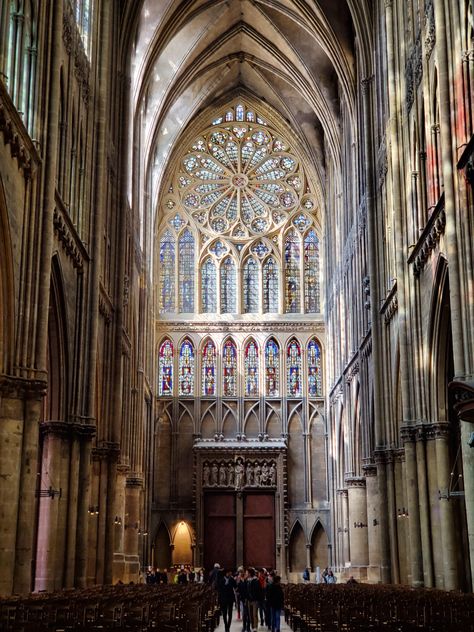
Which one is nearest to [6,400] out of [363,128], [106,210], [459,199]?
[459,199]

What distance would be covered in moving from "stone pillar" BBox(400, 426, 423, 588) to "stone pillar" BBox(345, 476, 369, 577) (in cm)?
1338

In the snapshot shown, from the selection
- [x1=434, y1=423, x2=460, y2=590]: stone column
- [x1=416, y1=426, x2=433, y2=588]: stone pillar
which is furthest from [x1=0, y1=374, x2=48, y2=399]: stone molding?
[x1=416, y1=426, x2=433, y2=588]: stone pillar

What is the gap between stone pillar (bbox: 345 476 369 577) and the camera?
43.2 metres

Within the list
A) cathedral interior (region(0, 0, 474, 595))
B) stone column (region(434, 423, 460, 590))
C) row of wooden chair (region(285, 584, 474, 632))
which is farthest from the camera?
stone column (region(434, 423, 460, 590))

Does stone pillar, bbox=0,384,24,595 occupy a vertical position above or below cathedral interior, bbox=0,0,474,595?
below

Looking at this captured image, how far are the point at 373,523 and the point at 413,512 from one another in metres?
8.96

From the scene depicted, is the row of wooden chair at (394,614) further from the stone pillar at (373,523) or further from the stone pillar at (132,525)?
the stone pillar at (132,525)

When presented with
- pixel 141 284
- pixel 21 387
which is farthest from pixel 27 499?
pixel 141 284

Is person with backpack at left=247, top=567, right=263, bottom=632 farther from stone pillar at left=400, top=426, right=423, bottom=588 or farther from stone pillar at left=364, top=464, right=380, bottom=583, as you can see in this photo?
stone pillar at left=364, top=464, right=380, bottom=583

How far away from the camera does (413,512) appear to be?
29.7m

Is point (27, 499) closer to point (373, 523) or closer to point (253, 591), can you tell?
point (253, 591)

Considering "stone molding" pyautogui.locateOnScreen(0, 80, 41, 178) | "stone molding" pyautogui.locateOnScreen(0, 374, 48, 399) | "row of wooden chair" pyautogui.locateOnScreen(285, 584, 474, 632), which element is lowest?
"row of wooden chair" pyautogui.locateOnScreen(285, 584, 474, 632)

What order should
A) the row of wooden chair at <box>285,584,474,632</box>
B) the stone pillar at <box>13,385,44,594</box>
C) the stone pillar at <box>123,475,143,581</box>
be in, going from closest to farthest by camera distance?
the row of wooden chair at <box>285,584,474,632</box> → the stone pillar at <box>13,385,44,594</box> → the stone pillar at <box>123,475,143,581</box>

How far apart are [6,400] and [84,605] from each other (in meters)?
6.31
